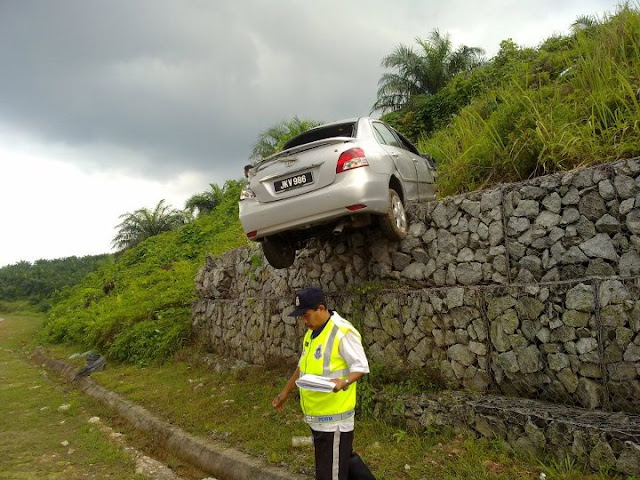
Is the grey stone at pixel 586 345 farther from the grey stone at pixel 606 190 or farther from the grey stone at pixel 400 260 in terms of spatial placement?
the grey stone at pixel 400 260

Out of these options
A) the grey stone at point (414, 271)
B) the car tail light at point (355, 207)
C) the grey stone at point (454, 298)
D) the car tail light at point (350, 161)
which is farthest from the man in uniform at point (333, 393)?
the grey stone at point (414, 271)

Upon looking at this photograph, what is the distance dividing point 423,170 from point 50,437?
6.22 m

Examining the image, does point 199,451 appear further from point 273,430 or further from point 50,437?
point 50,437

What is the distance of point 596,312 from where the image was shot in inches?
166

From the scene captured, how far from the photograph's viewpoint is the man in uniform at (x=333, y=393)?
3139mm

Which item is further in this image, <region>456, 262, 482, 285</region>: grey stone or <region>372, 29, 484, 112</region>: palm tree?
<region>372, 29, 484, 112</region>: palm tree

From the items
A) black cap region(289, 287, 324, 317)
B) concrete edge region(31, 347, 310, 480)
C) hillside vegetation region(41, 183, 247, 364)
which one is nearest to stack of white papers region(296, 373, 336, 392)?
black cap region(289, 287, 324, 317)

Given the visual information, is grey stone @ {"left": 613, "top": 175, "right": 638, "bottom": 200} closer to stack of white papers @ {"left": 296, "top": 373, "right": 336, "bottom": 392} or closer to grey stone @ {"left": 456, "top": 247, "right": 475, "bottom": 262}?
grey stone @ {"left": 456, "top": 247, "right": 475, "bottom": 262}

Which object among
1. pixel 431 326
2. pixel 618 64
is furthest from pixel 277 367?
pixel 618 64

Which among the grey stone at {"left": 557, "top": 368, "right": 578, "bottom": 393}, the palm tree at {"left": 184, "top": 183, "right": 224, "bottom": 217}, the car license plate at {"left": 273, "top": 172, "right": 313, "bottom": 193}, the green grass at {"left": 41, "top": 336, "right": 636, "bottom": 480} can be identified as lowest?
the green grass at {"left": 41, "top": 336, "right": 636, "bottom": 480}

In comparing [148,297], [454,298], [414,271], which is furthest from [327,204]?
[148,297]

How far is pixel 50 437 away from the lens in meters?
6.46

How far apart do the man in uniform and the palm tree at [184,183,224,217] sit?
68.6 ft

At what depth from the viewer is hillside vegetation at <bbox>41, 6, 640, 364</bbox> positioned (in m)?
5.57
